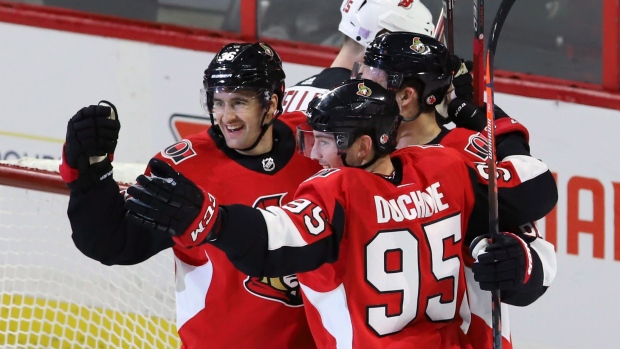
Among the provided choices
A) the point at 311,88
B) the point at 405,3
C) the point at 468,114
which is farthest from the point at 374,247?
the point at 405,3

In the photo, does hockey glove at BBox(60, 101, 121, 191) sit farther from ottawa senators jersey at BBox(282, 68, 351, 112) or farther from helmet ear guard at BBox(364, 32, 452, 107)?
ottawa senators jersey at BBox(282, 68, 351, 112)

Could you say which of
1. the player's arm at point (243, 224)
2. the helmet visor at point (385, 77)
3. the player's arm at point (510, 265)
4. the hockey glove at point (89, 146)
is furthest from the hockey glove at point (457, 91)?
the hockey glove at point (89, 146)

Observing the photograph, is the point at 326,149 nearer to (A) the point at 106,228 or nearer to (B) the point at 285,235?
(B) the point at 285,235

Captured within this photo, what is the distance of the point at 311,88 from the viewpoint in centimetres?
316

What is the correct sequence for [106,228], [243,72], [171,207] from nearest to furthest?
[171,207]
[106,228]
[243,72]

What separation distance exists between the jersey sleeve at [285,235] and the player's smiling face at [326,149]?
147 millimetres

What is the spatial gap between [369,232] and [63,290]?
2.12 meters

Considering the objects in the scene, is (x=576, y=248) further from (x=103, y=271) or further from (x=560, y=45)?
(x=103, y=271)

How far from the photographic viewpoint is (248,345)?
Answer: 8.18ft

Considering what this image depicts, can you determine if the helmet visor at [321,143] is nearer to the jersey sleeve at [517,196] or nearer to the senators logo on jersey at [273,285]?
the senators logo on jersey at [273,285]

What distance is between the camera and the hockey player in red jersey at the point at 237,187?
2.41 metres

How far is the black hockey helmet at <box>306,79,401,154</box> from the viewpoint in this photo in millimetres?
2199

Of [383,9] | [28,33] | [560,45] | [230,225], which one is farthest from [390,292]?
[28,33]

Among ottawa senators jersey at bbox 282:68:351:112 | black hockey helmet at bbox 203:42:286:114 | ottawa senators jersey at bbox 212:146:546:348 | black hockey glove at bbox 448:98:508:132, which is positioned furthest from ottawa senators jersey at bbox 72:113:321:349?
ottawa senators jersey at bbox 282:68:351:112
